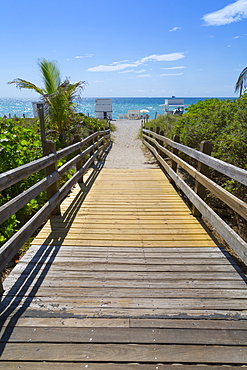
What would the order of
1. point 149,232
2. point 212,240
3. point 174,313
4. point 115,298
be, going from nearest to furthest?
1. point 174,313
2. point 115,298
3. point 212,240
4. point 149,232

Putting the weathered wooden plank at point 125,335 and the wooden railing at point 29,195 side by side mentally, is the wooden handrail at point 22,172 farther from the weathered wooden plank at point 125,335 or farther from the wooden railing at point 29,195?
the weathered wooden plank at point 125,335

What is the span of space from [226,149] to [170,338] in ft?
14.0

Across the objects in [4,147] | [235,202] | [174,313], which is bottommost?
[174,313]

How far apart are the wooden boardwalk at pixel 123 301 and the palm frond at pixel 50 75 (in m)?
8.87

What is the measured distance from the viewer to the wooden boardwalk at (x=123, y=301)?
1.84m

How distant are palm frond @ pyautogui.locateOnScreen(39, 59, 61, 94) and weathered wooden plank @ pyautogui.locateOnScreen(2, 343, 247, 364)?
10857 mm

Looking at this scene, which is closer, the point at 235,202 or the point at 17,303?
the point at 17,303

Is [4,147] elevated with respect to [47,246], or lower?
elevated

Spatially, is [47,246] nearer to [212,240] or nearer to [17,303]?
[17,303]

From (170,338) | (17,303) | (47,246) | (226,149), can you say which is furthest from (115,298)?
(226,149)

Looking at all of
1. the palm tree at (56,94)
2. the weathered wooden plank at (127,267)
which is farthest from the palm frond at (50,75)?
the weathered wooden plank at (127,267)

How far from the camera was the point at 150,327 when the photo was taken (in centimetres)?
206

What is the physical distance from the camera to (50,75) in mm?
11172

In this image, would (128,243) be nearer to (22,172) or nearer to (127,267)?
(127,267)
